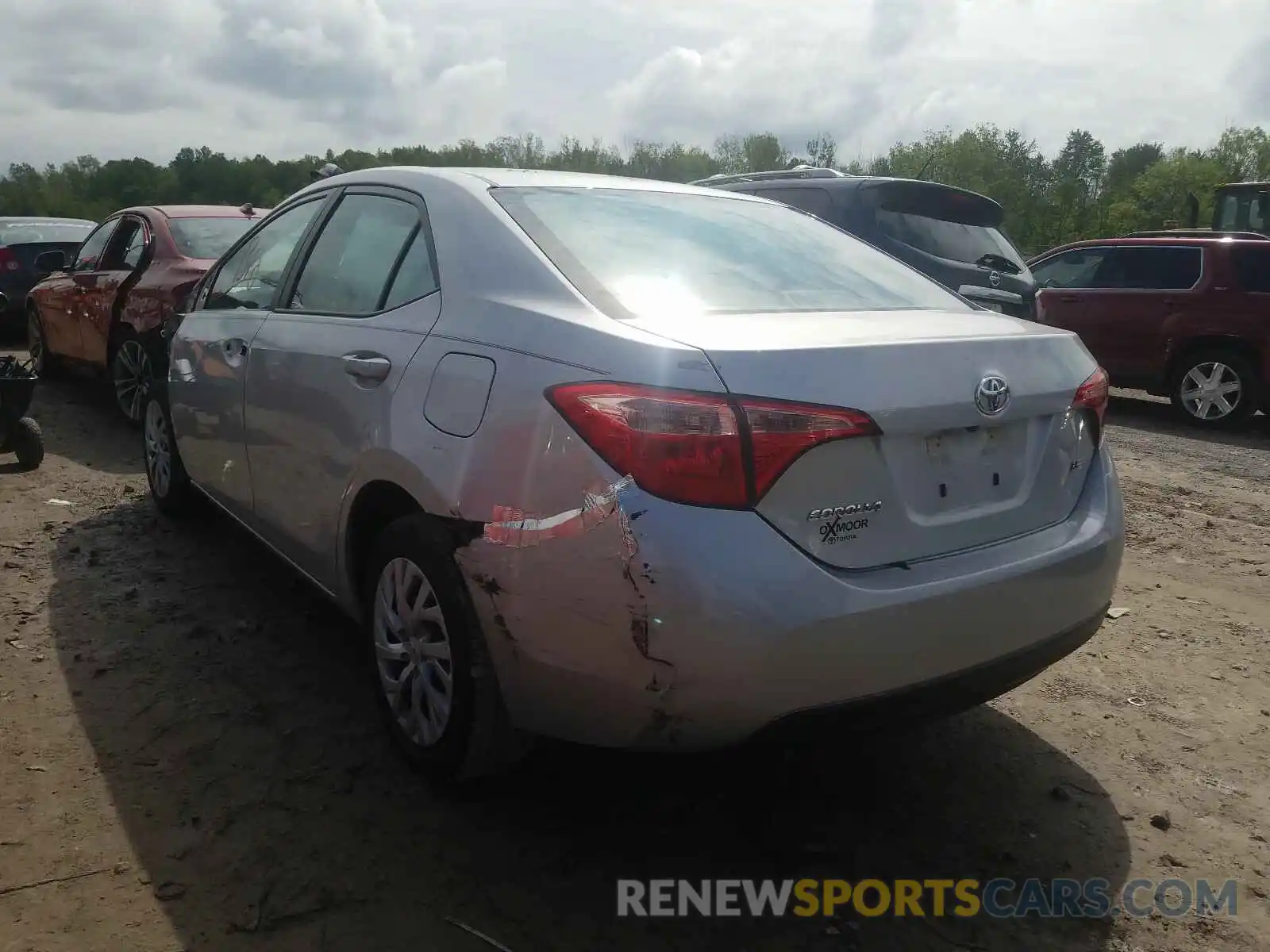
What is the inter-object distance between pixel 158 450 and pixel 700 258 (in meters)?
3.51

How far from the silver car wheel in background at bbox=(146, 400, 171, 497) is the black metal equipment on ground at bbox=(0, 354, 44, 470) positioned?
1295 mm

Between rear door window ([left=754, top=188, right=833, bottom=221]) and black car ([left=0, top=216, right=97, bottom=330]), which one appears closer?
rear door window ([left=754, top=188, right=833, bottom=221])

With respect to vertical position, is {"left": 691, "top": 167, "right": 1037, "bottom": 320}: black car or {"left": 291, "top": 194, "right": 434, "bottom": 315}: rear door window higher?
{"left": 691, "top": 167, "right": 1037, "bottom": 320}: black car

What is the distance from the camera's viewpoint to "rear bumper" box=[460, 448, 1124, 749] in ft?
6.44

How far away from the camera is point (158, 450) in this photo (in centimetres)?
505

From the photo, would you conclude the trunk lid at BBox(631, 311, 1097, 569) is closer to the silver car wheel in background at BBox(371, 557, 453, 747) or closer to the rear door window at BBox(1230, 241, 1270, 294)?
the silver car wheel in background at BBox(371, 557, 453, 747)

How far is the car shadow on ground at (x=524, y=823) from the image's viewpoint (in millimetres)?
2225

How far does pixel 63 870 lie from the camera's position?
7.82 ft


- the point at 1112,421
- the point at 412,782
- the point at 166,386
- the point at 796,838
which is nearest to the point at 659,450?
the point at 796,838

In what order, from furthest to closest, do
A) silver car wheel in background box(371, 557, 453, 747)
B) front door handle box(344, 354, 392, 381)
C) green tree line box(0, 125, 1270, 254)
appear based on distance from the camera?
green tree line box(0, 125, 1270, 254), front door handle box(344, 354, 392, 381), silver car wheel in background box(371, 557, 453, 747)

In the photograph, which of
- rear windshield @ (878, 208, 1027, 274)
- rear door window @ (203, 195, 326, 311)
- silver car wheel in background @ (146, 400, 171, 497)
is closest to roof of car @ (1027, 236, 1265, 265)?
rear windshield @ (878, 208, 1027, 274)

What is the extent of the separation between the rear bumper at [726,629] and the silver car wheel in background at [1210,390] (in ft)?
25.6

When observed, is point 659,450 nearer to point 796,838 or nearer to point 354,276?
point 796,838

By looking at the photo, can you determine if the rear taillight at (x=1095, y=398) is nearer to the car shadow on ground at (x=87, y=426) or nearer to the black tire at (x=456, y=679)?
the black tire at (x=456, y=679)
